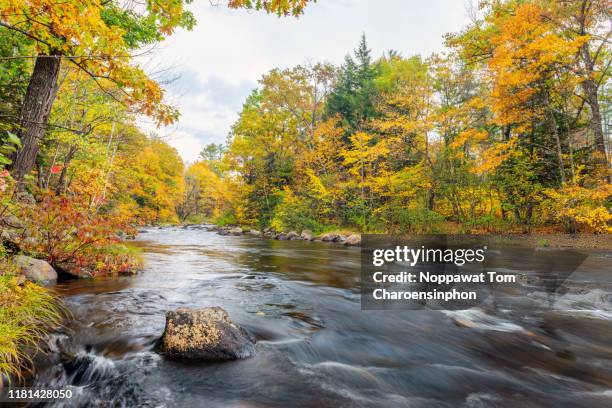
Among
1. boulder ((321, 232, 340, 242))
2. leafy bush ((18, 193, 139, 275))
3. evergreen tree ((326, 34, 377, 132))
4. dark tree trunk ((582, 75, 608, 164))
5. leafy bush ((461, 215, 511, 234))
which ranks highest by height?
evergreen tree ((326, 34, 377, 132))

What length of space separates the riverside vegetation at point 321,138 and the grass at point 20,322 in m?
0.02

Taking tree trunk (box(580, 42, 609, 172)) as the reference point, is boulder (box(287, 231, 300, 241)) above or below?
below

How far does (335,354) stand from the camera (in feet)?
11.1

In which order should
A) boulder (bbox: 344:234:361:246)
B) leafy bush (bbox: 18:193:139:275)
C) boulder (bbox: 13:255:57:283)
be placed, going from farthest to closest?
boulder (bbox: 344:234:361:246) → leafy bush (bbox: 18:193:139:275) → boulder (bbox: 13:255:57:283)

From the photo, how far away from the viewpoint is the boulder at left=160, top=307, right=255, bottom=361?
302cm

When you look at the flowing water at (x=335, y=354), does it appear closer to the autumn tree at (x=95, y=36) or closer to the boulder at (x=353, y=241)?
the autumn tree at (x=95, y=36)

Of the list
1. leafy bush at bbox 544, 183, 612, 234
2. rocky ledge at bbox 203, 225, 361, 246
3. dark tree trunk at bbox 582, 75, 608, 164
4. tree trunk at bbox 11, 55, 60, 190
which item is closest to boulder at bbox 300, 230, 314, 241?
Result: rocky ledge at bbox 203, 225, 361, 246

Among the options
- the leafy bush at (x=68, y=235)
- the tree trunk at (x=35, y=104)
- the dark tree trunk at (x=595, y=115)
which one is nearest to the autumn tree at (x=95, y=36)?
the tree trunk at (x=35, y=104)

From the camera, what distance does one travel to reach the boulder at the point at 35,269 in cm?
475

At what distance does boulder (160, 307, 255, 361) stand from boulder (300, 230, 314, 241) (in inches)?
602

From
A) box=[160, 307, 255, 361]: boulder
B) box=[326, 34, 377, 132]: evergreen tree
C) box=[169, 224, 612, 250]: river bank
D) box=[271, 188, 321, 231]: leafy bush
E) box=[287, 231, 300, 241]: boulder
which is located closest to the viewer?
box=[160, 307, 255, 361]: boulder

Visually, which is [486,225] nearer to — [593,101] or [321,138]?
[593,101]

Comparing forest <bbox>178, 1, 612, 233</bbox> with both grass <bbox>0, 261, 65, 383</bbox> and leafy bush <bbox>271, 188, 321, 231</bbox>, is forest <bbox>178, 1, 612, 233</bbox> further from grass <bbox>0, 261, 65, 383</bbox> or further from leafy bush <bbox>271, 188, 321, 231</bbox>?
grass <bbox>0, 261, 65, 383</bbox>

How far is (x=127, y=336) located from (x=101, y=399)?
3.28 feet
